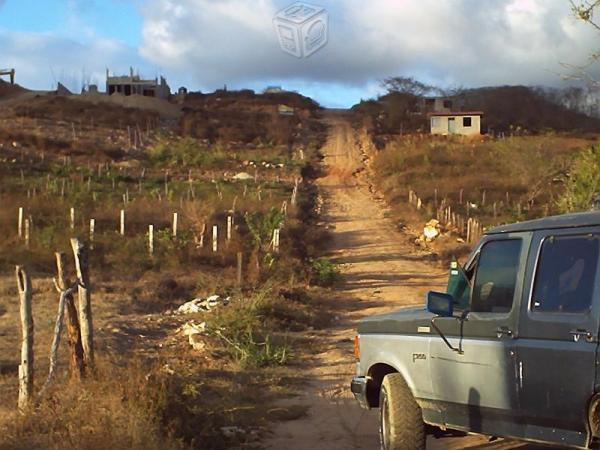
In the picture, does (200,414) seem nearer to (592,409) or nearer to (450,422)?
(450,422)

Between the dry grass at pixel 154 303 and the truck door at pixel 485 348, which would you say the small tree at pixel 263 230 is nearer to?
the dry grass at pixel 154 303

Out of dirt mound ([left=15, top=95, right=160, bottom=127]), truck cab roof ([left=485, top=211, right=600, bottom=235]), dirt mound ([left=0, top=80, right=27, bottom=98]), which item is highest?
dirt mound ([left=0, top=80, right=27, bottom=98])

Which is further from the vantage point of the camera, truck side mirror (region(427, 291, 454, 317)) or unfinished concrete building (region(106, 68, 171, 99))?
unfinished concrete building (region(106, 68, 171, 99))

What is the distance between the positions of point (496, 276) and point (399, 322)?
3.98 ft

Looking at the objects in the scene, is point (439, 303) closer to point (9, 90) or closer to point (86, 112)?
point (86, 112)

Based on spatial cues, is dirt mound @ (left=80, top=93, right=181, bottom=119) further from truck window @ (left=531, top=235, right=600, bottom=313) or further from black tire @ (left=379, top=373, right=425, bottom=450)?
truck window @ (left=531, top=235, right=600, bottom=313)

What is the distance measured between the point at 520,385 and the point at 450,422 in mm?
985

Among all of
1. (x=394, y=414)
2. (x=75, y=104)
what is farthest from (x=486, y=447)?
(x=75, y=104)

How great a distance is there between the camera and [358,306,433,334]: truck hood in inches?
258

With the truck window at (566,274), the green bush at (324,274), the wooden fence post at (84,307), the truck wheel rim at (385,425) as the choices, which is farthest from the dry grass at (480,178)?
the truck window at (566,274)

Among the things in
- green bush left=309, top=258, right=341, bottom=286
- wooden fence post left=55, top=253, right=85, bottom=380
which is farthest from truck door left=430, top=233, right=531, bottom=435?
green bush left=309, top=258, right=341, bottom=286

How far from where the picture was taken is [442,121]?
70.2 meters

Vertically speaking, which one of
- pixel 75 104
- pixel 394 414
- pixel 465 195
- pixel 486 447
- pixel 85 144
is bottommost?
pixel 486 447

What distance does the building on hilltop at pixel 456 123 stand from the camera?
227ft
